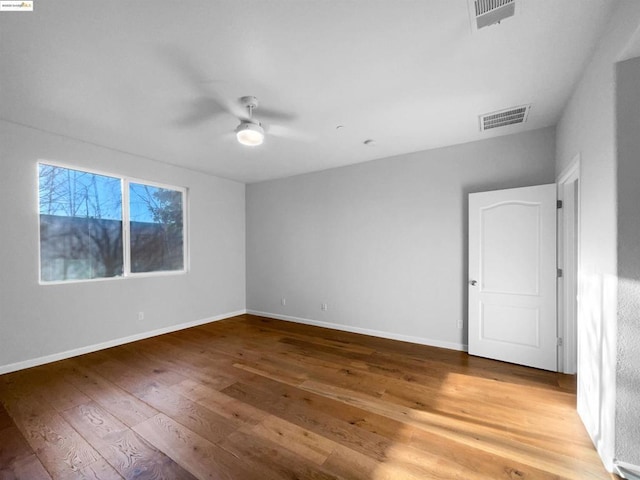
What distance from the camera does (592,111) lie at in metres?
1.92

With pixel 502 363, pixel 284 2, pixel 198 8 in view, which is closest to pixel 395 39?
pixel 284 2

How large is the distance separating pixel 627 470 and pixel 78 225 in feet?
18.1

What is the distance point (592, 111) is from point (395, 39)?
1.50 meters

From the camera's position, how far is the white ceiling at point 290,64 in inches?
62.2

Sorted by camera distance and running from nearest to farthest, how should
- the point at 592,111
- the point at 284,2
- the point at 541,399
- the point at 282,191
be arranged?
1. the point at 284,2
2. the point at 592,111
3. the point at 541,399
4. the point at 282,191

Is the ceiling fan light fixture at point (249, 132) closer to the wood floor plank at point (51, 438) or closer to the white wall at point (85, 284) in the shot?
the white wall at point (85, 284)

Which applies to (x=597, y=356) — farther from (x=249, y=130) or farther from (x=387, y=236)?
(x=249, y=130)

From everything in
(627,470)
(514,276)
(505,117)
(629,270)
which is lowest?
(627,470)

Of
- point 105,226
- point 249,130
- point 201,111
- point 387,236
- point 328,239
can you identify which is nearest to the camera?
point 249,130

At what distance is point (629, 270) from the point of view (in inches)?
59.6

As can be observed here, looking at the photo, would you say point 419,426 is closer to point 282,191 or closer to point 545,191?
point 545,191

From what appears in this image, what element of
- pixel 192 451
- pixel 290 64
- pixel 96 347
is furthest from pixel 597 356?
pixel 96 347

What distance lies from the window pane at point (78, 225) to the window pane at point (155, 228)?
21 centimetres

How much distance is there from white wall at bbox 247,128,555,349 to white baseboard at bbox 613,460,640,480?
1987mm
